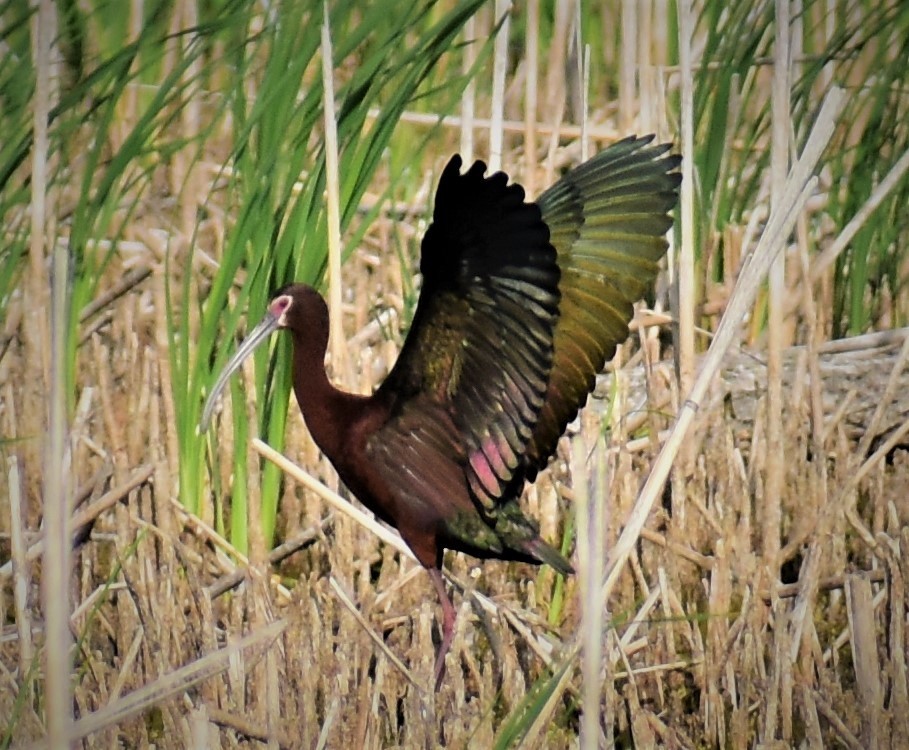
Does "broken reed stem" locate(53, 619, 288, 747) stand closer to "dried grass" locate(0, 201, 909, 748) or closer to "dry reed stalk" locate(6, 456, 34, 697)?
"dried grass" locate(0, 201, 909, 748)

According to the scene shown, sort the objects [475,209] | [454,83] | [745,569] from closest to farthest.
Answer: [475,209]
[745,569]
[454,83]

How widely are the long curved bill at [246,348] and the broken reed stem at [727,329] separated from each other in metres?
0.48

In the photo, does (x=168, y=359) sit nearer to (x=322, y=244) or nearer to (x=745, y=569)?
(x=322, y=244)

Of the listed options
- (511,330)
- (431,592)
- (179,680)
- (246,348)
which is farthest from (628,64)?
(179,680)

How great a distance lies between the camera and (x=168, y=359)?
68.5 inches

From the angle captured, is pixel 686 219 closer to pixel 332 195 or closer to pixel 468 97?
pixel 468 97

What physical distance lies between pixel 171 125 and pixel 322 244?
0.26 m

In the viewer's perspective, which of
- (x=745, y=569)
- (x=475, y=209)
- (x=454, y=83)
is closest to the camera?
(x=475, y=209)

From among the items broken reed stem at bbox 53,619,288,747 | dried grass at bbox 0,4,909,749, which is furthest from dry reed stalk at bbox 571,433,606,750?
broken reed stem at bbox 53,619,288,747

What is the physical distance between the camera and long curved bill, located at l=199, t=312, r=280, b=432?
64.7 inches

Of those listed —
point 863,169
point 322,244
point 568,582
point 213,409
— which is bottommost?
point 568,582

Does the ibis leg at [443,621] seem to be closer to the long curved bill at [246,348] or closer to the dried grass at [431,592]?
the dried grass at [431,592]

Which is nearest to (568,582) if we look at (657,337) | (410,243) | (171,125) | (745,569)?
(745,569)

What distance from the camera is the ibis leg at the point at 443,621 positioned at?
1590 mm
